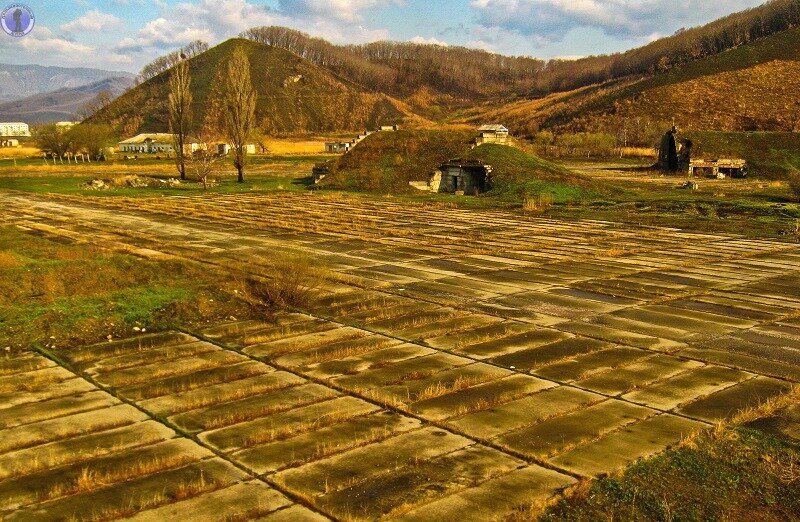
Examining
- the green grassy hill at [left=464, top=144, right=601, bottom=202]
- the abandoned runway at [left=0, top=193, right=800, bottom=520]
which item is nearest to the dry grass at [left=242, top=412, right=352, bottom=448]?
the abandoned runway at [left=0, top=193, right=800, bottom=520]

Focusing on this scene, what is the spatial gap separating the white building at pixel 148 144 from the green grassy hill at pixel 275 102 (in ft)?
43.9

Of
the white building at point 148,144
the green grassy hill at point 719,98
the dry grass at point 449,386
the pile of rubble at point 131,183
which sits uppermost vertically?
the green grassy hill at point 719,98

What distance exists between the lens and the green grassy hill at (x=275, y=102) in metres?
169

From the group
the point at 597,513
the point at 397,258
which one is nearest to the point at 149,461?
the point at 597,513

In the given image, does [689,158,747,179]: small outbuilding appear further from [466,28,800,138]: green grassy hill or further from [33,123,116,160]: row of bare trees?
[33,123,116,160]: row of bare trees

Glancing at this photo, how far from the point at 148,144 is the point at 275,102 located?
4421 centimetres

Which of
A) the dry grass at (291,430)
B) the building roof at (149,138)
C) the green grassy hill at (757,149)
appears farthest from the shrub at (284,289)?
the building roof at (149,138)

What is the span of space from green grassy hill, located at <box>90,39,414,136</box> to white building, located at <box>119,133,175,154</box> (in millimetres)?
13392

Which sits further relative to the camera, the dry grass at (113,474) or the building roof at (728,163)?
the building roof at (728,163)

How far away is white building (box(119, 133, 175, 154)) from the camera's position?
5330 inches

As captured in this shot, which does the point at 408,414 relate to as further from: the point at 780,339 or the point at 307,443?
the point at 780,339

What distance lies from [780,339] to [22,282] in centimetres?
1706

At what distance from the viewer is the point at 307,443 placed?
29.2 ft

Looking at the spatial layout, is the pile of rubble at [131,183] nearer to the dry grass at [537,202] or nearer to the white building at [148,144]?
the dry grass at [537,202]
